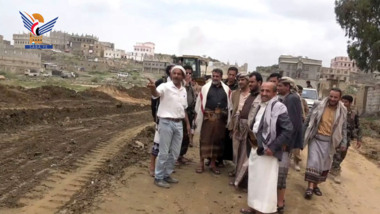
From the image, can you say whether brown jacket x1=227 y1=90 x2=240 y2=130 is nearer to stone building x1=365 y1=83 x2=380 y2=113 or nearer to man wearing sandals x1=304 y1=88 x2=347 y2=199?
man wearing sandals x1=304 y1=88 x2=347 y2=199

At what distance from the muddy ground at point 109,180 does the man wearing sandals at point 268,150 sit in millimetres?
698

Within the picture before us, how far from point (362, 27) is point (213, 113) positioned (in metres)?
22.1

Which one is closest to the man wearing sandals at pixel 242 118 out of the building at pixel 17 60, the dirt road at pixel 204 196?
the dirt road at pixel 204 196

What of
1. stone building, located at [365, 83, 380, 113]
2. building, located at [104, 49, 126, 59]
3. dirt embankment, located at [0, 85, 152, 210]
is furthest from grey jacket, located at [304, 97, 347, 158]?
building, located at [104, 49, 126, 59]

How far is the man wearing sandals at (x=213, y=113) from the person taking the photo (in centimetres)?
586

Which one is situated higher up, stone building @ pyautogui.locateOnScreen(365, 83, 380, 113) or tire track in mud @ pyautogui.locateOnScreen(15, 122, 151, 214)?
stone building @ pyautogui.locateOnScreen(365, 83, 380, 113)

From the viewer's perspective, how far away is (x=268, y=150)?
408cm

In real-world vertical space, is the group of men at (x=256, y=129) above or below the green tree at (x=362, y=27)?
below

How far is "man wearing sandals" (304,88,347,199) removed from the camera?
550cm

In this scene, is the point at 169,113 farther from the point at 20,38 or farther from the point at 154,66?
the point at 20,38

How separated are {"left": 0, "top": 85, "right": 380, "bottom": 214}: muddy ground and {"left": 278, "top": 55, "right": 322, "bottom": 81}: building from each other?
5243 cm

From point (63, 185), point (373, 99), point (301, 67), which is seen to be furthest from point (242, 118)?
point (301, 67)

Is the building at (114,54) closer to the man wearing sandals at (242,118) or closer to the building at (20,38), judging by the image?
the building at (20,38)

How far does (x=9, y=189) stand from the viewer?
14.9 ft
